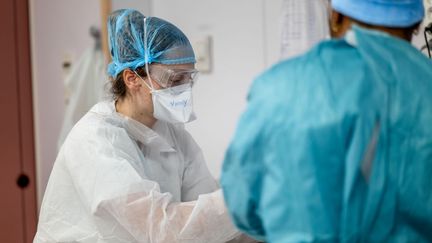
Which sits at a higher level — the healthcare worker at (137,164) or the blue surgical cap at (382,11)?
the blue surgical cap at (382,11)

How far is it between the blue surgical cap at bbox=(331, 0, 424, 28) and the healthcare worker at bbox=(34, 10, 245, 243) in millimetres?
578

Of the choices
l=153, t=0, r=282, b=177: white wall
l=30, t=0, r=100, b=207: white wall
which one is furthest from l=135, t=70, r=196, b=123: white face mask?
l=30, t=0, r=100, b=207: white wall

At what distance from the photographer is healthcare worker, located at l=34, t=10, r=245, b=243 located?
118 centimetres

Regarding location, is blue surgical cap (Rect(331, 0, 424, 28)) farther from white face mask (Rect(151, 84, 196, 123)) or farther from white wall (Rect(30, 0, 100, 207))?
white wall (Rect(30, 0, 100, 207))

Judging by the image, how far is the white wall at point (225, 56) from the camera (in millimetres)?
1979

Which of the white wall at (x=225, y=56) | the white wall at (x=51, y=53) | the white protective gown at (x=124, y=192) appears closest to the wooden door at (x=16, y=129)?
the white wall at (x=51, y=53)

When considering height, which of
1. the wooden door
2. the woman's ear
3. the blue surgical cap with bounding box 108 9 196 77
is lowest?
the wooden door

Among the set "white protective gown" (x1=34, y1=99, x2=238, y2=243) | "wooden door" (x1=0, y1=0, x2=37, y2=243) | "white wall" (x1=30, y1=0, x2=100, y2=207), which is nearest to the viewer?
"white protective gown" (x1=34, y1=99, x2=238, y2=243)

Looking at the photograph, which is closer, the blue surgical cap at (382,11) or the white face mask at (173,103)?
the blue surgical cap at (382,11)

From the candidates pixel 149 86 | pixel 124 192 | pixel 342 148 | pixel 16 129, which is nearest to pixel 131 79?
pixel 149 86

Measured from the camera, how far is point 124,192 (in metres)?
1.17

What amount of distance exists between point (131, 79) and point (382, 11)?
80cm

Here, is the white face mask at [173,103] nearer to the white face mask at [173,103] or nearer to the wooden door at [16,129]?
the white face mask at [173,103]

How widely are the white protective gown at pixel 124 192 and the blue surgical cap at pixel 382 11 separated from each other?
0.58 metres
